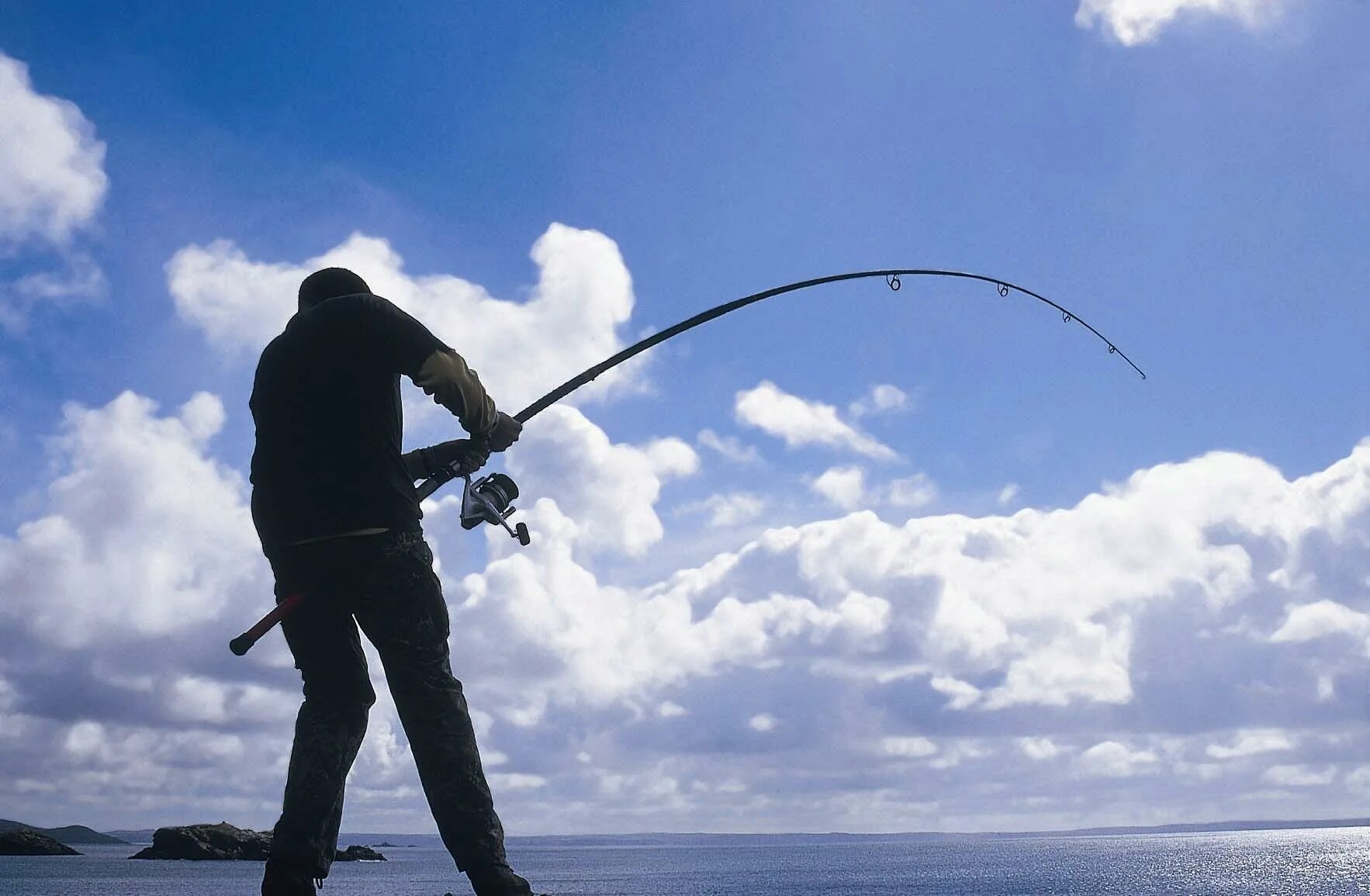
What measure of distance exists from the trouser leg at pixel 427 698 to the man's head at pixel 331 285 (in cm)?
112

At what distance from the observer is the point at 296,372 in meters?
4.40

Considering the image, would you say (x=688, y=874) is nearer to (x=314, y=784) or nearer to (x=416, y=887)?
(x=416, y=887)

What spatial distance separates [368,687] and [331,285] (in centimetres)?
169

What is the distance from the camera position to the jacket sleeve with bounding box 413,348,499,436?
4.32m

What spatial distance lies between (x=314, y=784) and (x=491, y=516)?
146cm

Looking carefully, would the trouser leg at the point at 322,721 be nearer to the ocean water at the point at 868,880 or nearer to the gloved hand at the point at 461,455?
the gloved hand at the point at 461,455

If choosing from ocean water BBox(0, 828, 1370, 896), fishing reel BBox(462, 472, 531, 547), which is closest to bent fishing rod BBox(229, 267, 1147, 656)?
fishing reel BBox(462, 472, 531, 547)

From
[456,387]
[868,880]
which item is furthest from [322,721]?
[868,880]

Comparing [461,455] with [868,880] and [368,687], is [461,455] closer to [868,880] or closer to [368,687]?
[368,687]

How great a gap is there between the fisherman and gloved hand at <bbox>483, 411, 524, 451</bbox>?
0.34m

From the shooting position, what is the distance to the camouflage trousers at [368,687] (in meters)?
4.30

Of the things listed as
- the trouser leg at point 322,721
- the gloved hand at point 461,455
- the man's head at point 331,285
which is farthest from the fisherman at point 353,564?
the gloved hand at point 461,455

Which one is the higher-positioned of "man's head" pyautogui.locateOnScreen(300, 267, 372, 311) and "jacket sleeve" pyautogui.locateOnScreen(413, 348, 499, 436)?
"man's head" pyautogui.locateOnScreen(300, 267, 372, 311)

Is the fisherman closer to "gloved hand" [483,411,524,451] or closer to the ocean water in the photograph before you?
"gloved hand" [483,411,524,451]
